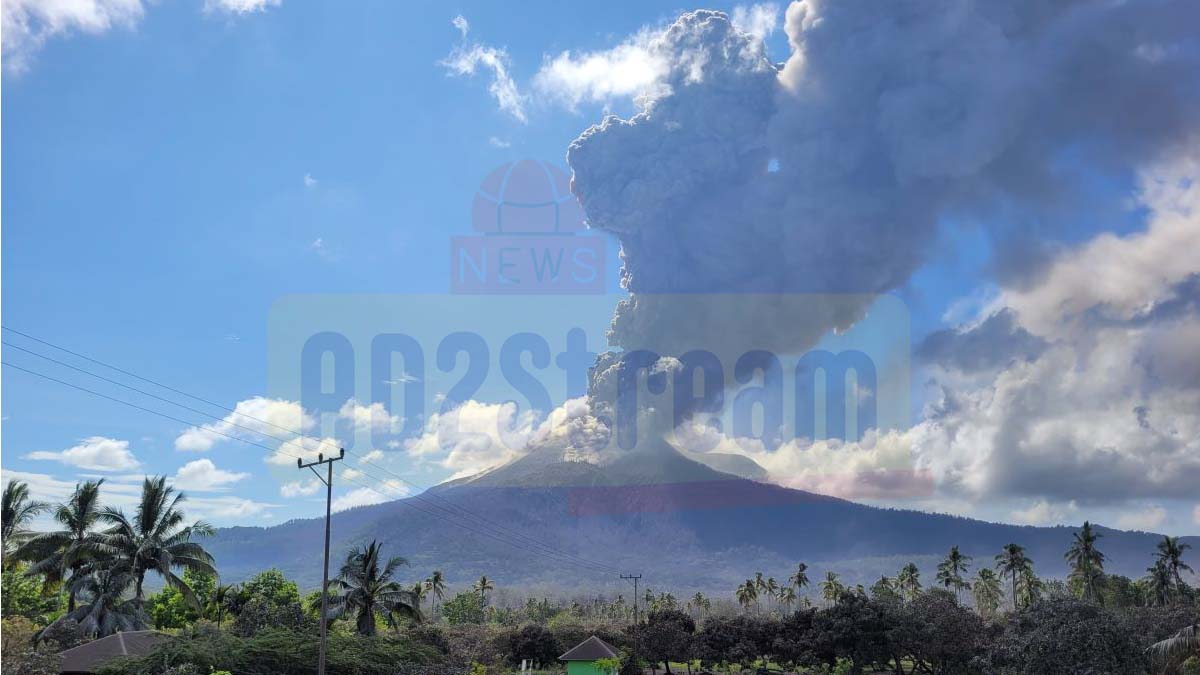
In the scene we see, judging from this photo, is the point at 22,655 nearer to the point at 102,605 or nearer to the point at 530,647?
the point at 102,605

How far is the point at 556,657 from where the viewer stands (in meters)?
75.3

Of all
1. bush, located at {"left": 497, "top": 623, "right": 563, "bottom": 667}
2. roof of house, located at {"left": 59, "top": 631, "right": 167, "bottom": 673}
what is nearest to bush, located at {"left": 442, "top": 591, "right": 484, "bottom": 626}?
bush, located at {"left": 497, "top": 623, "right": 563, "bottom": 667}

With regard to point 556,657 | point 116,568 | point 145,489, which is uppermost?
point 145,489

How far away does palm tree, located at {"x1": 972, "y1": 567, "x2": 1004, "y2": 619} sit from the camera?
404 feet

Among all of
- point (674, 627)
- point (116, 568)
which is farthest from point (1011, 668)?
point (116, 568)

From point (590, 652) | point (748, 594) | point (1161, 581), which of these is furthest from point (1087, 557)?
point (590, 652)

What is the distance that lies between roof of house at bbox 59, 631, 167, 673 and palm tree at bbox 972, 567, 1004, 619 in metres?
108

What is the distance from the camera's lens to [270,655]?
43.7 m

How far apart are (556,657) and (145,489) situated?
37323 mm

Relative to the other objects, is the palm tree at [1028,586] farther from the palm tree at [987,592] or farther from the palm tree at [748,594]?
the palm tree at [748,594]

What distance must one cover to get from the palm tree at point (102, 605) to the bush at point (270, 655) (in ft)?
16.4

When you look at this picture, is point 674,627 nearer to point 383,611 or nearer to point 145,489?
point 383,611

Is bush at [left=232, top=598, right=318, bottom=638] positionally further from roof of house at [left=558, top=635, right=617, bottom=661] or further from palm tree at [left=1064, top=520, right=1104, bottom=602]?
palm tree at [left=1064, top=520, right=1104, bottom=602]

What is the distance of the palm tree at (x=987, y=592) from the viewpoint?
123m
